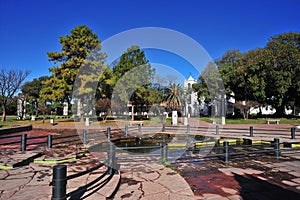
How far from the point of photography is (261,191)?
14.1 feet

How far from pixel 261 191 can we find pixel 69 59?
90.1 feet

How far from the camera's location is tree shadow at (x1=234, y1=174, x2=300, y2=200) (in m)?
4.00

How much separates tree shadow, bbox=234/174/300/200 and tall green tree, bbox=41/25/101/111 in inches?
953

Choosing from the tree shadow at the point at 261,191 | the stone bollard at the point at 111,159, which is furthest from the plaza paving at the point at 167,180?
the stone bollard at the point at 111,159

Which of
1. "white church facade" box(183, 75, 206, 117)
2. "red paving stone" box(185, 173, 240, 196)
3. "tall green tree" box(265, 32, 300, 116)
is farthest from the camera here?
"white church facade" box(183, 75, 206, 117)

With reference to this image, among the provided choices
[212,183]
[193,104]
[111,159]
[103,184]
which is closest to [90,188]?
[103,184]

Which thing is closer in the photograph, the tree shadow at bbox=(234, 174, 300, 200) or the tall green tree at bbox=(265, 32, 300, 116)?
the tree shadow at bbox=(234, 174, 300, 200)

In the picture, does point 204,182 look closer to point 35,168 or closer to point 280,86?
point 35,168

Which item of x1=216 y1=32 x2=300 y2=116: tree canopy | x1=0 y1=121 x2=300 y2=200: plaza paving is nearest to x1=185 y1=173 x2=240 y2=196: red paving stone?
x1=0 y1=121 x2=300 y2=200: plaza paving

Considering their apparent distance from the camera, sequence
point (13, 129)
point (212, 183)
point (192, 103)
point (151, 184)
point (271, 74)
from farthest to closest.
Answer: point (192, 103)
point (271, 74)
point (13, 129)
point (212, 183)
point (151, 184)

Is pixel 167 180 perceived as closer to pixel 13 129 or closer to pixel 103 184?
pixel 103 184

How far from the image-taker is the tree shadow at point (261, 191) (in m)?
4.00

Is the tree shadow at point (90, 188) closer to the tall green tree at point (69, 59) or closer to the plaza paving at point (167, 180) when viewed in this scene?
the plaza paving at point (167, 180)

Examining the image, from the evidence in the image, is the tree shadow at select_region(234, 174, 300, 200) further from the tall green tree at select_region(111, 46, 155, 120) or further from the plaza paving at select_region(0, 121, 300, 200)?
the tall green tree at select_region(111, 46, 155, 120)
